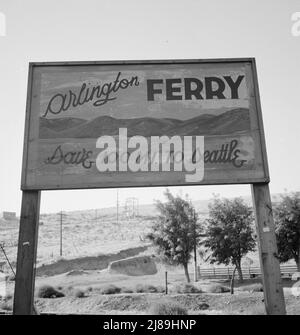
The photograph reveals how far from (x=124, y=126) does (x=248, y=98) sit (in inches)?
100

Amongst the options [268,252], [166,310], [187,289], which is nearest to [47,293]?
[187,289]

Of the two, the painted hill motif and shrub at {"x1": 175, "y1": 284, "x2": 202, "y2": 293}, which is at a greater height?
the painted hill motif

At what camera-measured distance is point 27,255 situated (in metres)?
5.55

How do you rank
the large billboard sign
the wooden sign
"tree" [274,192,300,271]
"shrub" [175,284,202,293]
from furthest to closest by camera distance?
1. "tree" [274,192,300,271]
2. "shrub" [175,284,202,293]
3. the large billboard sign
4. the wooden sign

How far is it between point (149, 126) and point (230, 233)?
1863 centimetres

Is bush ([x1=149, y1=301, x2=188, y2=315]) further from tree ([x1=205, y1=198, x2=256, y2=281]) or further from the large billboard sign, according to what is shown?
tree ([x1=205, y1=198, x2=256, y2=281])

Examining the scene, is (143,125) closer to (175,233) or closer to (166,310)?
(166,310)

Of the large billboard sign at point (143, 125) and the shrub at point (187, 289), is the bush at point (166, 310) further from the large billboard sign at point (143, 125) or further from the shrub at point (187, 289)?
the large billboard sign at point (143, 125)

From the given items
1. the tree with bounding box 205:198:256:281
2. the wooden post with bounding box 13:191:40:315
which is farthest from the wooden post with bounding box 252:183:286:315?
the tree with bounding box 205:198:256:281

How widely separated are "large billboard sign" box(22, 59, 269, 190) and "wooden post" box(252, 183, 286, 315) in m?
A: 0.33

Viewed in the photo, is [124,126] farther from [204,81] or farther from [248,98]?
[248,98]

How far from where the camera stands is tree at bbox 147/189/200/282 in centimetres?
2508
